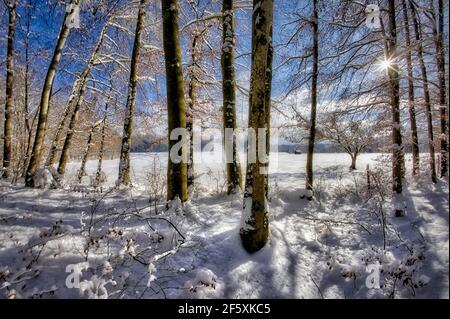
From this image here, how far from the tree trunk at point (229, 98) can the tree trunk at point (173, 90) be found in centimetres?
235

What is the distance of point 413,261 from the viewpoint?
3738mm

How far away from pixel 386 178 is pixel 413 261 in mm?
5015

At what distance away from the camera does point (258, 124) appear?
418 cm

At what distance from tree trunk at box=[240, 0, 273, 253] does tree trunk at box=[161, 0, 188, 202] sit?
1.73m

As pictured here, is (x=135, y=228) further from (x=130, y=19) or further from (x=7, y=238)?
(x=130, y=19)

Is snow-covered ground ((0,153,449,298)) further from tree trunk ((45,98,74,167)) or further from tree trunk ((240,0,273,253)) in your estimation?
tree trunk ((45,98,74,167))

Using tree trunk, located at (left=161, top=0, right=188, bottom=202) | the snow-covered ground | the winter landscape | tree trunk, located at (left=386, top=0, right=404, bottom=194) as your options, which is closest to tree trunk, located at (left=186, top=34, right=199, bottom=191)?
the winter landscape

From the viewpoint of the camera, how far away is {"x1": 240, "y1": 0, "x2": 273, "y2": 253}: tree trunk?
408 centimetres

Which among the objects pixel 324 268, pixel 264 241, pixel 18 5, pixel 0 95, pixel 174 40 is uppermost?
pixel 18 5

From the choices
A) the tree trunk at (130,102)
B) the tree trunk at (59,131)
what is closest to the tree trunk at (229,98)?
the tree trunk at (130,102)

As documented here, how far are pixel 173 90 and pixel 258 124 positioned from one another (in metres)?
2.14

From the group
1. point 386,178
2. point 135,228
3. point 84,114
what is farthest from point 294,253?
point 84,114

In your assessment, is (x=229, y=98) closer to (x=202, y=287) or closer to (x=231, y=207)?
(x=231, y=207)

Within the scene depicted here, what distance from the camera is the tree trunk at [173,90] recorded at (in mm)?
5418
